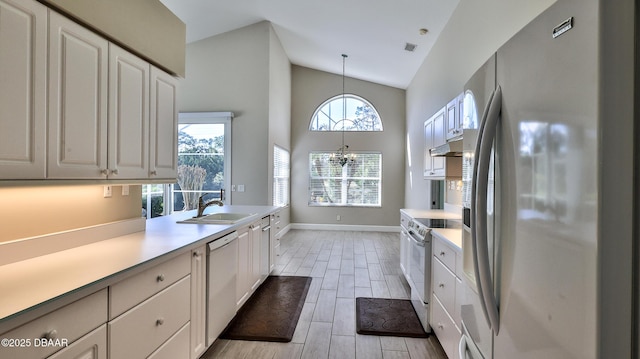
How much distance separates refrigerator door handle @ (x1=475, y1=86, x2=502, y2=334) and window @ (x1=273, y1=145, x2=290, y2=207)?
18.0 feet

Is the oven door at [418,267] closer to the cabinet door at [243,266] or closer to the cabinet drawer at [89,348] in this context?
the cabinet door at [243,266]

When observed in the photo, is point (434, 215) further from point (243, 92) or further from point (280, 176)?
point (243, 92)

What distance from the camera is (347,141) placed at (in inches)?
311

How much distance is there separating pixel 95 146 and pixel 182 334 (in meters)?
1.28

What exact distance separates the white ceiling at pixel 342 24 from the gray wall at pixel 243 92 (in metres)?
0.27

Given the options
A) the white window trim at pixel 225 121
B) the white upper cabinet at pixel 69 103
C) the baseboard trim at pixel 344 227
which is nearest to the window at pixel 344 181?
the baseboard trim at pixel 344 227

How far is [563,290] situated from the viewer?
65cm

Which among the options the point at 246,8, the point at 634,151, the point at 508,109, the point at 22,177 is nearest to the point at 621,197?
the point at 634,151

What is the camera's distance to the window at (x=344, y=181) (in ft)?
25.9

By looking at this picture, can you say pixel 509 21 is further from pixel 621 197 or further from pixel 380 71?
pixel 380 71

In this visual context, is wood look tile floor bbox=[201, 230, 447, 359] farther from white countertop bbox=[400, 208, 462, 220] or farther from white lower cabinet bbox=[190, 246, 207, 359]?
white countertop bbox=[400, 208, 462, 220]

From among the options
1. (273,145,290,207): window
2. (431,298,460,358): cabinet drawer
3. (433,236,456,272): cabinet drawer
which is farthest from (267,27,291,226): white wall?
(431,298,460,358): cabinet drawer

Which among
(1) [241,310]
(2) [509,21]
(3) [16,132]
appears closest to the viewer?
(3) [16,132]

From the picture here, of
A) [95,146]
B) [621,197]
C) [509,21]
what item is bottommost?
[621,197]
